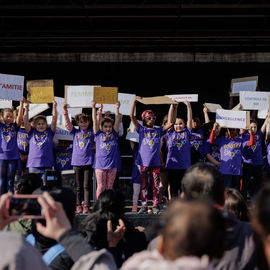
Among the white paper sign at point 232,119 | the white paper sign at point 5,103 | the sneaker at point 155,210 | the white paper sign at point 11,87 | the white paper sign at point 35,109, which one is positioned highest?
the white paper sign at point 11,87

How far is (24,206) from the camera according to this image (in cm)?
152

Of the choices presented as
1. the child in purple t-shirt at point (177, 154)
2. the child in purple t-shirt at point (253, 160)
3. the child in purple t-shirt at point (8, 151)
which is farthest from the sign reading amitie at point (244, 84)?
the child in purple t-shirt at point (8, 151)

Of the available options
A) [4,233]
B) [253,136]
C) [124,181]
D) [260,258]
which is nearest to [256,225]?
[260,258]

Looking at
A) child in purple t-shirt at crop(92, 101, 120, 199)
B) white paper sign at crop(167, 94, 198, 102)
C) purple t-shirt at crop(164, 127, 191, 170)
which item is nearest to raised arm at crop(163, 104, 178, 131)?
purple t-shirt at crop(164, 127, 191, 170)

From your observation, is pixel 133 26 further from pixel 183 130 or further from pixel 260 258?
pixel 260 258

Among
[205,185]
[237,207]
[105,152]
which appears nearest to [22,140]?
[105,152]

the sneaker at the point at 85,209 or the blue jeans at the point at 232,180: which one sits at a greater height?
the blue jeans at the point at 232,180

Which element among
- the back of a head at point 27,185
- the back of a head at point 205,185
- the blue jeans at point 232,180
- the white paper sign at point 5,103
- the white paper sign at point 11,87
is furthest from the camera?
the white paper sign at point 5,103

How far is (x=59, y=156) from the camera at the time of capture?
21.0 feet

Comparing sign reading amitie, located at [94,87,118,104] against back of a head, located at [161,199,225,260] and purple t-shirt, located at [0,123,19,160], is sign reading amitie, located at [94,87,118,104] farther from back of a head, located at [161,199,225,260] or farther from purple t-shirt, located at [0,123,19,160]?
back of a head, located at [161,199,225,260]

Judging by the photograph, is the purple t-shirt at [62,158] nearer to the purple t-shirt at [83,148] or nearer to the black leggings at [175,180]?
the purple t-shirt at [83,148]

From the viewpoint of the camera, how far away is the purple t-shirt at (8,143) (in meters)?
5.93

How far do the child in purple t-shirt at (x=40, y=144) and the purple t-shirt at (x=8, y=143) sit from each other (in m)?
0.21

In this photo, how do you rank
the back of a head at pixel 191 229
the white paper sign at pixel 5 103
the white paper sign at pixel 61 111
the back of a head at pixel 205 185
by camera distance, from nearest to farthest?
the back of a head at pixel 191 229 < the back of a head at pixel 205 185 < the white paper sign at pixel 61 111 < the white paper sign at pixel 5 103
